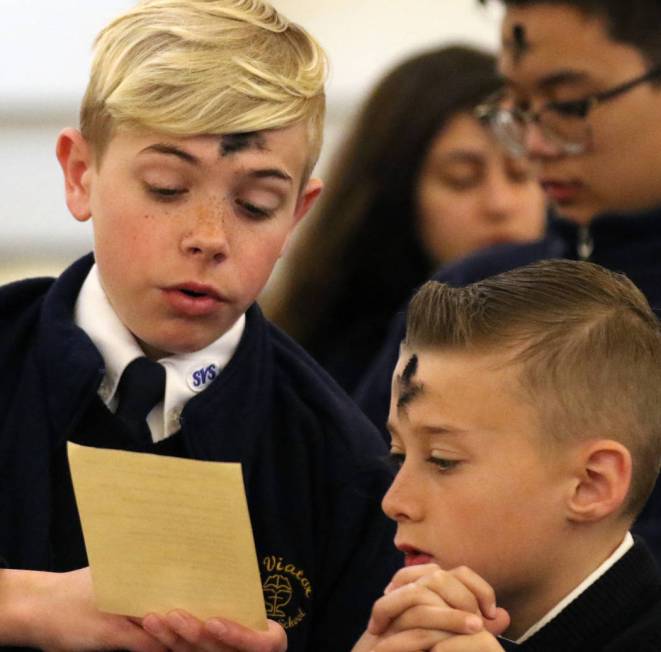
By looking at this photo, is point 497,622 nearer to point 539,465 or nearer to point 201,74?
point 539,465

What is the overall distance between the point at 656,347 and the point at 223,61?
601mm

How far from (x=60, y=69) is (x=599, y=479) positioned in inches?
163

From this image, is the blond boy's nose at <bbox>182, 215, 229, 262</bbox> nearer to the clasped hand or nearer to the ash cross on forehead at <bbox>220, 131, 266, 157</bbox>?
the ash cross on forehead at <bbox>220, 131, 266, 157</bbox>

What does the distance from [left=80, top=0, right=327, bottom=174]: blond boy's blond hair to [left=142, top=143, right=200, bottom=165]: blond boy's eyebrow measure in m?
0.02

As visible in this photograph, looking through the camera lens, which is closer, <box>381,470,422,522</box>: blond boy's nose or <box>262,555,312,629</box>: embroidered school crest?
<box>381,470,422,522</box>: blond boy's nose

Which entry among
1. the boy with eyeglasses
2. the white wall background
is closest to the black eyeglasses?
the boy with eyeglasses

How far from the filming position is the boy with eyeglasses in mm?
2518

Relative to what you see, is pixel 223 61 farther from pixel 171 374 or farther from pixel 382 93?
pixel 382 93

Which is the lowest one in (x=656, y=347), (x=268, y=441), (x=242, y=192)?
(x=268, y=441)

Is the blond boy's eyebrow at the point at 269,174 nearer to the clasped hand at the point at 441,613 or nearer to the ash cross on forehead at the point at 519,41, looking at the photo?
the clasped hand at the point at 441,613

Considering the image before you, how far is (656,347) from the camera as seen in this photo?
1718mm

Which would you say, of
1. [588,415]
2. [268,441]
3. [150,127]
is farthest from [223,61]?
[588,415]

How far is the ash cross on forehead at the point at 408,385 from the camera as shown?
1.70m

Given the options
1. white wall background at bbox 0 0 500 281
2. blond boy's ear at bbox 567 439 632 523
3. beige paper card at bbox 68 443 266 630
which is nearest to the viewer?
beige paper card at bbox 68 443 266 630
